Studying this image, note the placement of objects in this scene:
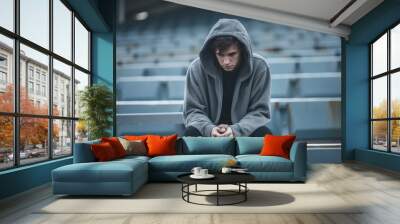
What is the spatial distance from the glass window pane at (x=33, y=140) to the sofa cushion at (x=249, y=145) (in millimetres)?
3387

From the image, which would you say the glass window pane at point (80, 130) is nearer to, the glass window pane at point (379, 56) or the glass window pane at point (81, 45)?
the glass window pane at point (81, 45)

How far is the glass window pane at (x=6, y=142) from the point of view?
16.0ft

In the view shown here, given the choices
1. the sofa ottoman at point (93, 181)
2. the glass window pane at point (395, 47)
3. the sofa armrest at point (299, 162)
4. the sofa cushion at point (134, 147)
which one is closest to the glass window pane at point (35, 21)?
the sofa cushion at point (134, 147)

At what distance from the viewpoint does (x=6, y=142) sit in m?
4.99

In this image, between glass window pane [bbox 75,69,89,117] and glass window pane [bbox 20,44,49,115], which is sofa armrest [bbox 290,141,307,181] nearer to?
glass window pane [bbox 20,44,49,115]

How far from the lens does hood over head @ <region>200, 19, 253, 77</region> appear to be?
28.1 ft

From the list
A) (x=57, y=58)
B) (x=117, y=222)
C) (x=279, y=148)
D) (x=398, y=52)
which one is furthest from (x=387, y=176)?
(x=57, y=58)

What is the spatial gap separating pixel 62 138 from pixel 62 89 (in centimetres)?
90

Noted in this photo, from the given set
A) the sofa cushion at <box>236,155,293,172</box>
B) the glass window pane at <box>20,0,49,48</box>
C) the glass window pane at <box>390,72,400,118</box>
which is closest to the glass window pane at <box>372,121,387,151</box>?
the glass window pane at <box>390,72,400,118</box>

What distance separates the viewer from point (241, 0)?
8453 mm

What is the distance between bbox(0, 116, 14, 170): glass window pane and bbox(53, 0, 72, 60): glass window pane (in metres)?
1.99

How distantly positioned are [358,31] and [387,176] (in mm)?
3582

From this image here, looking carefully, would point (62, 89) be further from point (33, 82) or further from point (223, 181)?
point (223, 181)

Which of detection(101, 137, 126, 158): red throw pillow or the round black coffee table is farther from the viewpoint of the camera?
detection(101, 137, 126, 158): red throw pillow
